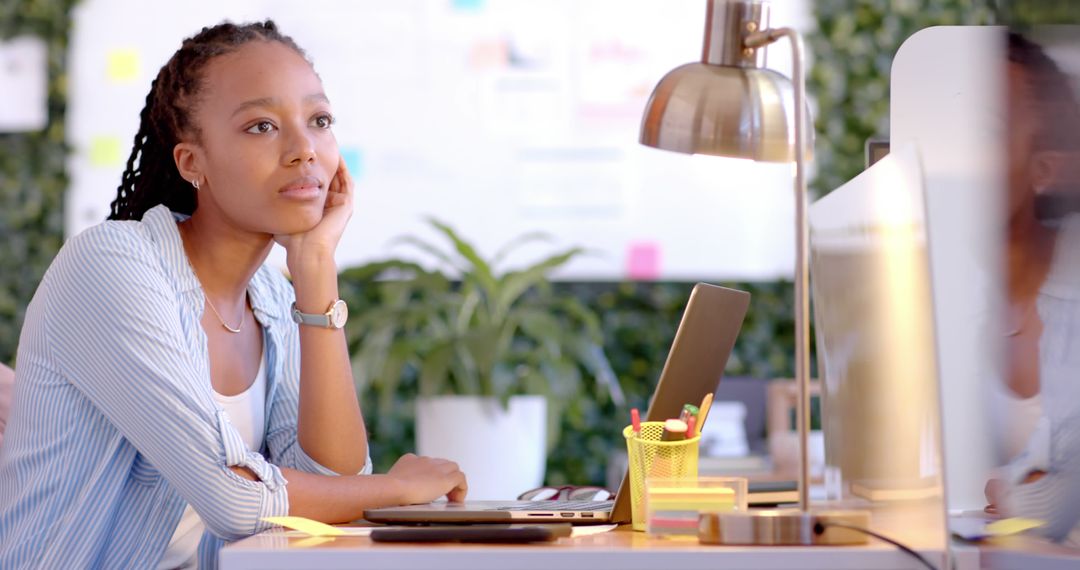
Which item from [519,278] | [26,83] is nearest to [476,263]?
[519,278]

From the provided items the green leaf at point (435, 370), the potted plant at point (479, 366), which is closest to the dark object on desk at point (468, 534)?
the potted plant at point (479, 366)

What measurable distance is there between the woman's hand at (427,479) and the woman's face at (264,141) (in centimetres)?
37

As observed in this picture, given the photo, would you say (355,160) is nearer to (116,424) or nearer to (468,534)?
(116,424)

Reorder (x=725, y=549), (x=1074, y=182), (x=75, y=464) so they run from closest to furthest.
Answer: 1. (x=1074, y=182)
2. (x=725, y=549)
3. (x=75, y=464)

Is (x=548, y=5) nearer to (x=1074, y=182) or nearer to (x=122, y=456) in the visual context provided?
(x=122, y=456)

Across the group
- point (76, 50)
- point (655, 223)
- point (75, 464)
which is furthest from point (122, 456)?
point (76, 50)

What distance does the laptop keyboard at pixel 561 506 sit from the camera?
1.49 meters

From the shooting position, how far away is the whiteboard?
4758 mm

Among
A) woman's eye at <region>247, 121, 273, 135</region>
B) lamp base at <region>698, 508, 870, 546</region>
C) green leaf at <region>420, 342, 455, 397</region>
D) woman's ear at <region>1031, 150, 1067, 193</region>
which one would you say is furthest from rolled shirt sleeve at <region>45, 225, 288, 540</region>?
green leaf at <region>420, 342, 455, 397</region>

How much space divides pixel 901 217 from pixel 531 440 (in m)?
2.70

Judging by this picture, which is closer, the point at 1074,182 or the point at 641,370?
the point at 1074,182

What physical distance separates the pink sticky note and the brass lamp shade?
135 inches

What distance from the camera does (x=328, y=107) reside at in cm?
175

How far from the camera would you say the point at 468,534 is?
112 cm
